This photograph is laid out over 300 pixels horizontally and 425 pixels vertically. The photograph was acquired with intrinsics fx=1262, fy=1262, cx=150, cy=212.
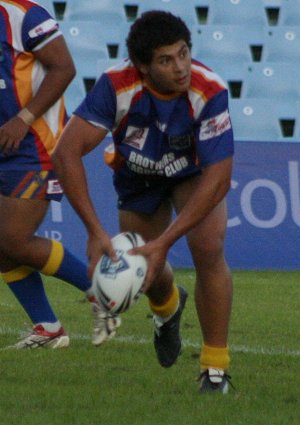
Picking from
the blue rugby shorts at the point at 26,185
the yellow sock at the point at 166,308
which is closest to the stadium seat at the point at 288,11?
the blue rugby shorts at the point at 26,185

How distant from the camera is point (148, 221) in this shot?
5.54 metres

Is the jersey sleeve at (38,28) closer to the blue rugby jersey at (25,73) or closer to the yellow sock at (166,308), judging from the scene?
the blue rugby jersey at (25,73)

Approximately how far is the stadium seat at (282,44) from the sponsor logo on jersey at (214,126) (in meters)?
10.7

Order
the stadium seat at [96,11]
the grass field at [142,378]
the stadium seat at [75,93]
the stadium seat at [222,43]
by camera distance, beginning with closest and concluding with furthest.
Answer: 1. the grass field at [142,378]
2. the stadium seat at [75,93]
3. the stadium seat at [222,43]
4. the stadium seat at [96,11]

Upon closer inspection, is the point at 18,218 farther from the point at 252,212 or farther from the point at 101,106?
the point at 252,212

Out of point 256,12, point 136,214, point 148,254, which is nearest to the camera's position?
point 148,254

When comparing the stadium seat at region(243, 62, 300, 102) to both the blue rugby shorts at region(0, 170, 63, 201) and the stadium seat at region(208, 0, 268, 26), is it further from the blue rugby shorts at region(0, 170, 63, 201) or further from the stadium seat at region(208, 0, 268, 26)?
the blue rugby shorts at region(0, 170, 63, 201)

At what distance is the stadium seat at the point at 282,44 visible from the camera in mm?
15242

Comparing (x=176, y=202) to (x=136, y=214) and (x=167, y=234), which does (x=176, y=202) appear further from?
(x=167, y=234)

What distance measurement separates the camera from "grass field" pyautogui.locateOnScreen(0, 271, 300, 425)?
4.57 metres

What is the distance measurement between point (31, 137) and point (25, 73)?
→ 322mm

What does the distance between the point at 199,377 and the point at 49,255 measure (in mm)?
1528

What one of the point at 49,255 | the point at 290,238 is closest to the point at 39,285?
the point at 49,255

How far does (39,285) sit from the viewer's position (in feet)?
21.6
